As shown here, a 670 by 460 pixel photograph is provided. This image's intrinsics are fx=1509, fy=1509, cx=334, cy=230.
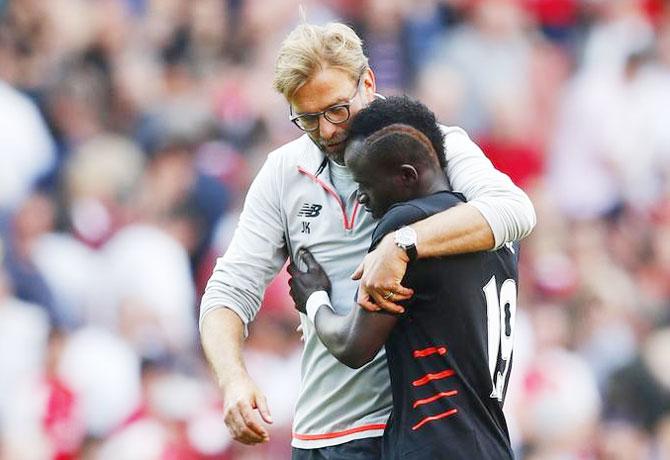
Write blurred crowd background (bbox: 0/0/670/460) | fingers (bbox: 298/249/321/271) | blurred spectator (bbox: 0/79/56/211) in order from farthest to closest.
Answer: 1. blurred spectator (bbox: 0/79/56/211)
2. blurred crowd background (bbox: 0/0/670/460)
3. fingers (bbox: 298/249/321/271)

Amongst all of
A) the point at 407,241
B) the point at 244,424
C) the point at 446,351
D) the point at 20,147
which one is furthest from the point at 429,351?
the point at 20,147

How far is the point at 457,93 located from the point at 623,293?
5.92 ft

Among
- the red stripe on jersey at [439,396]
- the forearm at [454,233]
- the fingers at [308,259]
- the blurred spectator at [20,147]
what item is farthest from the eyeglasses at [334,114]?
the blurred spectator at [20,147]

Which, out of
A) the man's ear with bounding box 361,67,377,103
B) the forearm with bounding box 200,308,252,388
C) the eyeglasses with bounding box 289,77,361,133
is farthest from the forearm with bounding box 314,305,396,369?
the man's ear with bounding box 361,67,377,103

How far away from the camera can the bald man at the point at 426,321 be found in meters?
4.00

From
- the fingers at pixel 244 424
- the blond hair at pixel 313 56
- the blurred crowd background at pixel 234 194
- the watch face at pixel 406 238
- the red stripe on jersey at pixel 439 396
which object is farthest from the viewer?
the blurred crowd background at pixel 234 194

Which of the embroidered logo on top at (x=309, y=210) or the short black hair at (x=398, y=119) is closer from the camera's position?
the short black hair at (x=398, y=119)

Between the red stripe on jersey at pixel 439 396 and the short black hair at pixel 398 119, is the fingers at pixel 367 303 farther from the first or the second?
the short black hair at pixel 398 119

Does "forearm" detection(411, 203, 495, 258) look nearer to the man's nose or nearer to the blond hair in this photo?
the man's nose

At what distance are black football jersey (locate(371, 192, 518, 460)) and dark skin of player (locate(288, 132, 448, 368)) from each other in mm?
44

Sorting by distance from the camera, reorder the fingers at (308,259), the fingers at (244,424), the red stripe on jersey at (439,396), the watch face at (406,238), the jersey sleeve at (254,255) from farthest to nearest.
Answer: the jersey sleeve at (254,255) < the fingers at (308,259) < the fingers at (244,424) < the red stripe on jersey at (439,396) < the watch face at (406,238)

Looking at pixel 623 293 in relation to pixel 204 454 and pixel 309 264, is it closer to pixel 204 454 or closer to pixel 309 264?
pixel 204 454

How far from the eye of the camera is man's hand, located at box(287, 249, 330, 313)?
4426mm

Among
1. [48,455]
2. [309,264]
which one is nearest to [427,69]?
[48,455]
